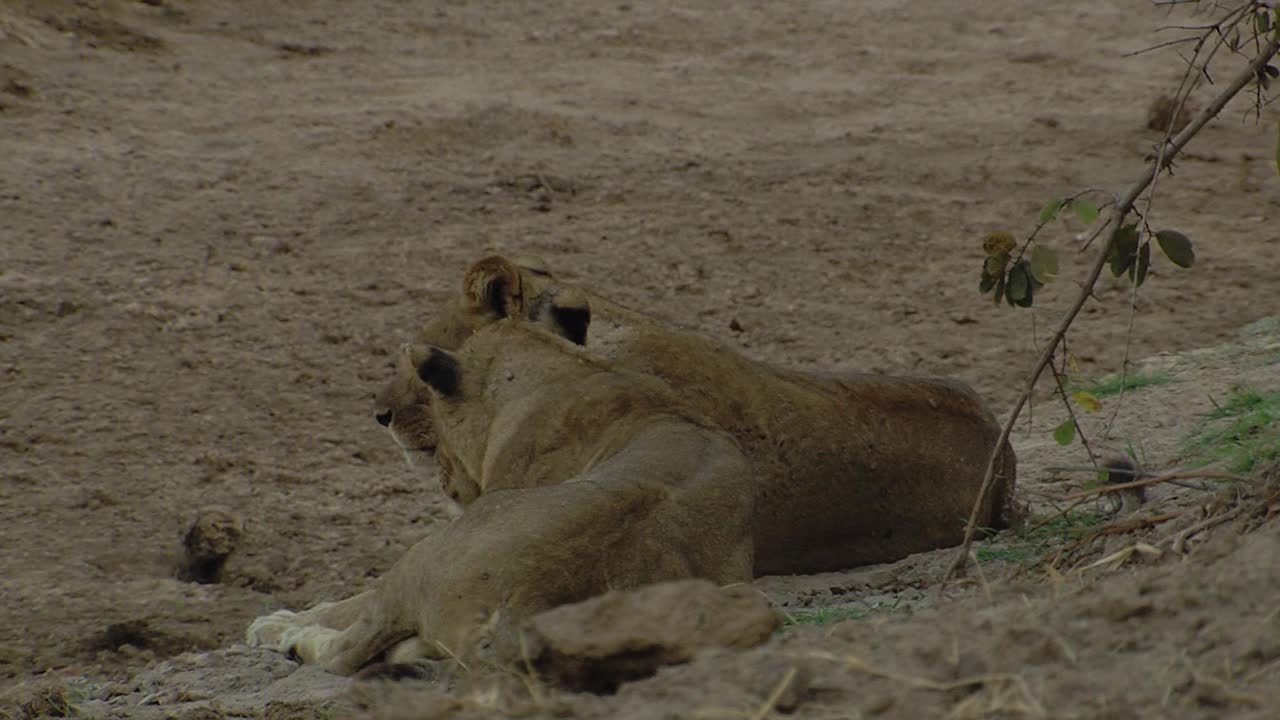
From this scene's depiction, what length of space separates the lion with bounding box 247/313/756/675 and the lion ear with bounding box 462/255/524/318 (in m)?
0.06

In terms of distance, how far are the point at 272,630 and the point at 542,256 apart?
3840mm

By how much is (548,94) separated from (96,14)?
3.09 metres

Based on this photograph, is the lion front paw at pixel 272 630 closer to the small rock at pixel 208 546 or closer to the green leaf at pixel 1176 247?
the small rock at pixel 208 546

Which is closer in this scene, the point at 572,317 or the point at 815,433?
the point at 815,433

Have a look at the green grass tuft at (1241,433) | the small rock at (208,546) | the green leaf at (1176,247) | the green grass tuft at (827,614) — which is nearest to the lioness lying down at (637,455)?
the green grass tuft at (827,614)

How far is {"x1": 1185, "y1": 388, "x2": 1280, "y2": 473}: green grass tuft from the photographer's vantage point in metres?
4.44

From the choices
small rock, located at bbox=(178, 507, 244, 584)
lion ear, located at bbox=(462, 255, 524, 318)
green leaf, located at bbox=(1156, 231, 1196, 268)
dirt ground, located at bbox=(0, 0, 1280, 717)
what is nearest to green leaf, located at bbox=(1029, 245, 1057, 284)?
green leaf, located at bbox=(1156, 231, 1196, 268)

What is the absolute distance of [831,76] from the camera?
38.2ft

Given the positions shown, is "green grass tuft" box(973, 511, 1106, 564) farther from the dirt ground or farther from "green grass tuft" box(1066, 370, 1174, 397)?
"green grass tuft" box(1066, 370, 1174, 397)

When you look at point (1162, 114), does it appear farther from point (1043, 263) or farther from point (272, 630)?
point (272, 630)

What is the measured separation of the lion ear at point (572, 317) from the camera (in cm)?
496

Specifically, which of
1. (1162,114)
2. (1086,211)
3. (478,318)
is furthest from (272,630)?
(1162,114)

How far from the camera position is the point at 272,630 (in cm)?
472

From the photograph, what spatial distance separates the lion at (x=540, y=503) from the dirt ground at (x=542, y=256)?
12.5 inches
